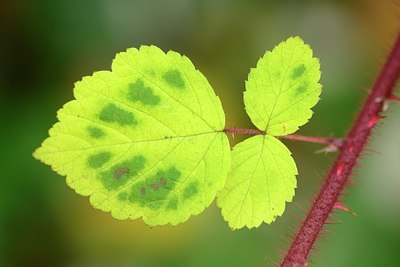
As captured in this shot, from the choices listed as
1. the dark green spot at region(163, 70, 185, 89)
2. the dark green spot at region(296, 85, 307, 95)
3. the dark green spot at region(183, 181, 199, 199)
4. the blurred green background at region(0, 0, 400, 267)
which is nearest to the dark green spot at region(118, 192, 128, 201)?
the dark green spot at region(183, 181, 199, 199)

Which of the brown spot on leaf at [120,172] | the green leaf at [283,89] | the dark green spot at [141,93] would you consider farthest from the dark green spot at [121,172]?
the green leaf at [283,89]

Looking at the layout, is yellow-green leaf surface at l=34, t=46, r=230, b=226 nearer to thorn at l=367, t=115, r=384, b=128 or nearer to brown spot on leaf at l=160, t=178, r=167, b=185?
brown spot on leaf at l=160, t=178, r=167, b=185

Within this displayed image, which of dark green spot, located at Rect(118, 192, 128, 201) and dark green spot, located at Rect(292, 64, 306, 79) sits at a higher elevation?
dark green spot, located at Rect(292, 64, 306, 79)

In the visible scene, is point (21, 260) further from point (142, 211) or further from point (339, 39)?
point (339, 39)

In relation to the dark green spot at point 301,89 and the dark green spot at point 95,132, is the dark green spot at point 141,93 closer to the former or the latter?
the dark green spot at point 95,132

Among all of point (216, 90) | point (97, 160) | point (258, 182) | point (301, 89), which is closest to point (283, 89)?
point (301, 89)

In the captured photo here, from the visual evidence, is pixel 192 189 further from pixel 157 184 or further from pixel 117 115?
pixel 117 115

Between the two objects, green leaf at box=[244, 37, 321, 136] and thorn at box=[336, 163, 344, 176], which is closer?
thorn at box=[336, 163, 344, 176]

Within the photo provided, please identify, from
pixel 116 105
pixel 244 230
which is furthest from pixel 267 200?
pixel 244 230
